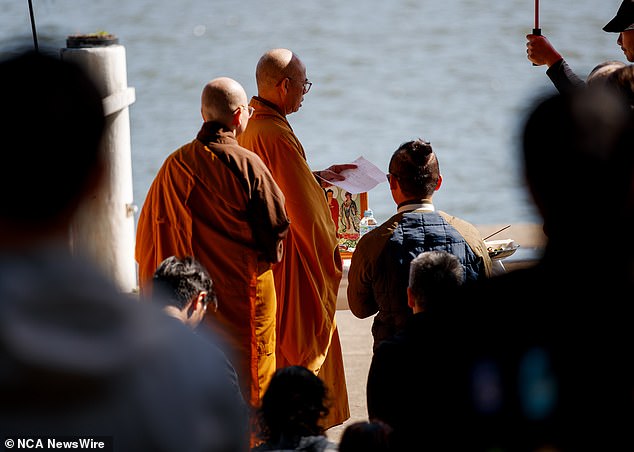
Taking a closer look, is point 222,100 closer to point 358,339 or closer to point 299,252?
point 299,252

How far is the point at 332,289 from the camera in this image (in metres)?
4.21

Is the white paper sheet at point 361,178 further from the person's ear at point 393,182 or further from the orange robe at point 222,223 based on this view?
the person's ear at point 393,182

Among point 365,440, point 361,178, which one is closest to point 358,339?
point 361,178

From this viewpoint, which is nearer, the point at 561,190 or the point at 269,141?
the point at 561,190

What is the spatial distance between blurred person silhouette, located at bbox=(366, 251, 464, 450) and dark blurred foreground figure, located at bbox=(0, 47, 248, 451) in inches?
15.4

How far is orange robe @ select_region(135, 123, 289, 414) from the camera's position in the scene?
145 inches

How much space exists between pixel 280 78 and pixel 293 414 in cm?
210

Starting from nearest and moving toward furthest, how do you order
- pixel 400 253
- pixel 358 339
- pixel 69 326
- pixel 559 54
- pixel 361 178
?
pixel 69 326, pixel 400 253, pixel 559 54, pixel 361 178, pixel 358 339

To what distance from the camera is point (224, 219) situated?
12.2 feet

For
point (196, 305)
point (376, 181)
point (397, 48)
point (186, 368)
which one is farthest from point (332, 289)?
point (397, 48)

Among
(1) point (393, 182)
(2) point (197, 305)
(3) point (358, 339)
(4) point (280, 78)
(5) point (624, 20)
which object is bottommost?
(3) point (358, 339)

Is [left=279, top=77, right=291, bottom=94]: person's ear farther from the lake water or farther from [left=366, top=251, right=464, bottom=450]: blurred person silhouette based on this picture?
the lake water

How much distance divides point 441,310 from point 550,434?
267 millimetres

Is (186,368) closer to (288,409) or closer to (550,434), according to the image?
(550,434)
